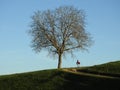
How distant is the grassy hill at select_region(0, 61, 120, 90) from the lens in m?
62.8

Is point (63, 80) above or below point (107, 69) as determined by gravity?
below

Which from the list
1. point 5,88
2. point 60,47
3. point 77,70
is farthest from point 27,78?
point 60,47

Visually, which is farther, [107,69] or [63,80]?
[107,69]

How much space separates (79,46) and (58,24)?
704 centimetres

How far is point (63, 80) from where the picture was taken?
222ft

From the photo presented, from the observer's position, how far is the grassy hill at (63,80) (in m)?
62.8

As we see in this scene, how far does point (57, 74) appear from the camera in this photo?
232 ft

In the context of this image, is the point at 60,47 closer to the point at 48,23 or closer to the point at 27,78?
the point at 48,23

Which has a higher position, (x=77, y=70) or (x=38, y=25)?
(x=38, y=25)

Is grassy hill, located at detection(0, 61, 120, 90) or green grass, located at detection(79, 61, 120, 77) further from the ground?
green grass, located at detection(79, 61, 120, 77)

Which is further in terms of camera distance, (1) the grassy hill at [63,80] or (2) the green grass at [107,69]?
(2) the green grass at [107,69]

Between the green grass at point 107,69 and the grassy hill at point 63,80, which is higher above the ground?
the green grass at point 107,69

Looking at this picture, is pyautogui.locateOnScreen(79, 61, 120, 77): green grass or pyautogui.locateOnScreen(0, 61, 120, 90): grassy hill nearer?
pyautogui.locateOnScreen(0, 61, 120, 90): grassy hill

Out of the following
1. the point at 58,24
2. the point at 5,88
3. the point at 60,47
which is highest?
the point at 58,24
